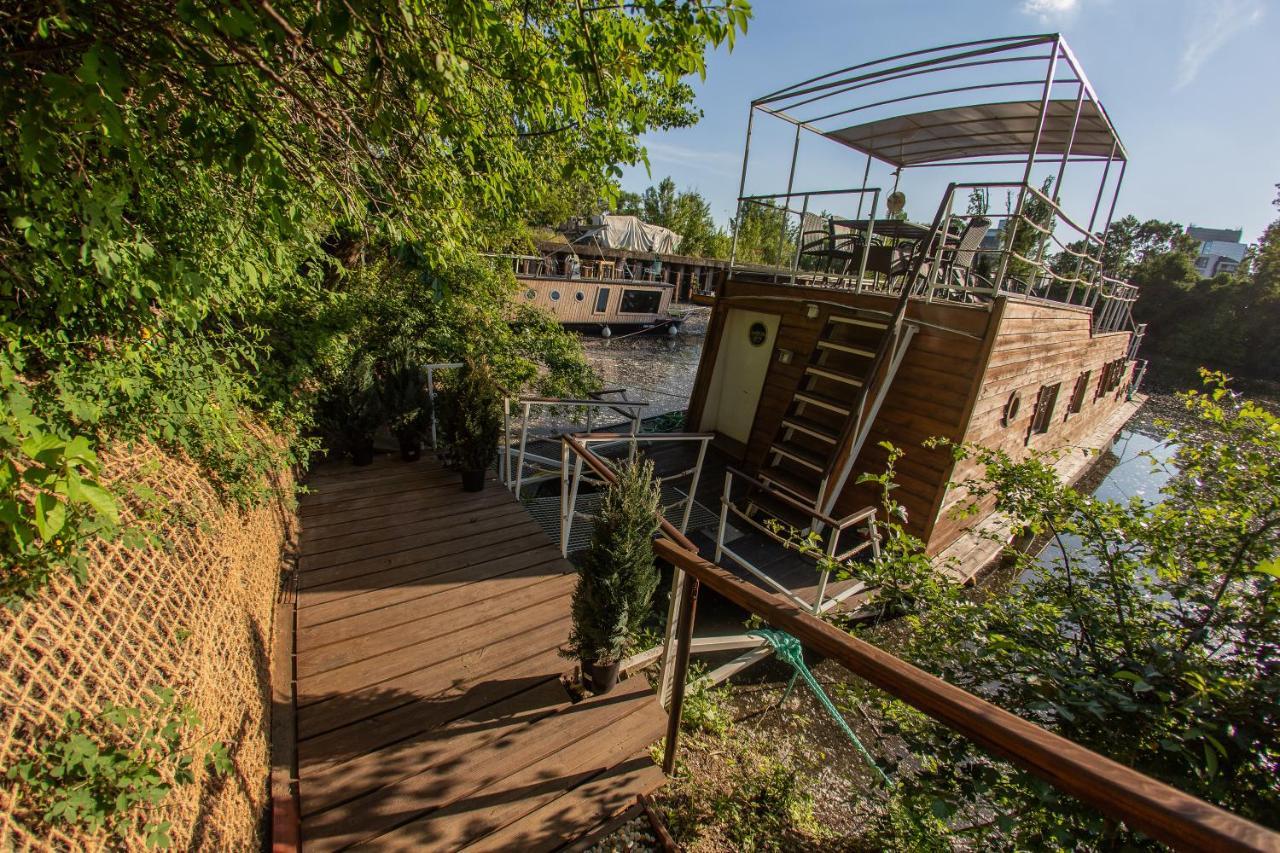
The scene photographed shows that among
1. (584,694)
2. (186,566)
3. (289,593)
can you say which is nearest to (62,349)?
(186,566)

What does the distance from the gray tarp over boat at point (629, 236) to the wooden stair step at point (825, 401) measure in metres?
21.4

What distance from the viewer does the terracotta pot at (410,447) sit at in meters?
5.43

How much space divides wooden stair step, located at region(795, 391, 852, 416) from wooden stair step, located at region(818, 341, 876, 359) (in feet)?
1.77

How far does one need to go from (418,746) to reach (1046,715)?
9.17 ft

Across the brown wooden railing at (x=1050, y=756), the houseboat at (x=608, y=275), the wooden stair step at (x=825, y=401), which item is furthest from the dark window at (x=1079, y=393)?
the brown wooden railing at (x=1050, y=756)

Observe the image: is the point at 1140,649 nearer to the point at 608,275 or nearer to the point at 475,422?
the point at 475,422

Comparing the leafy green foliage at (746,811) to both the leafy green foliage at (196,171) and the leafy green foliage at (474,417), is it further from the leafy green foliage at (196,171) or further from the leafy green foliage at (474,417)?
the leafy green foliage at (474,417)

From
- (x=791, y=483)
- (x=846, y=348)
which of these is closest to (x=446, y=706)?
(x=791, y=483)

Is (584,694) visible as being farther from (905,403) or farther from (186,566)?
(905,403)

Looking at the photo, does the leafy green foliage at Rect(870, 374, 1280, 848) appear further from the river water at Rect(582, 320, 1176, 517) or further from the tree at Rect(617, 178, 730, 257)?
the tree at Rect(617, 178, 730, 257)

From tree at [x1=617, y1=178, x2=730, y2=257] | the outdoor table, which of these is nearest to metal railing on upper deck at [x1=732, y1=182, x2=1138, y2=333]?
the outdoor table

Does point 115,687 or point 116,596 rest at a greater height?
point 116,596

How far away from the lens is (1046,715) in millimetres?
1930

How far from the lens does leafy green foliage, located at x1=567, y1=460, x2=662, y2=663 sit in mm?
2562
